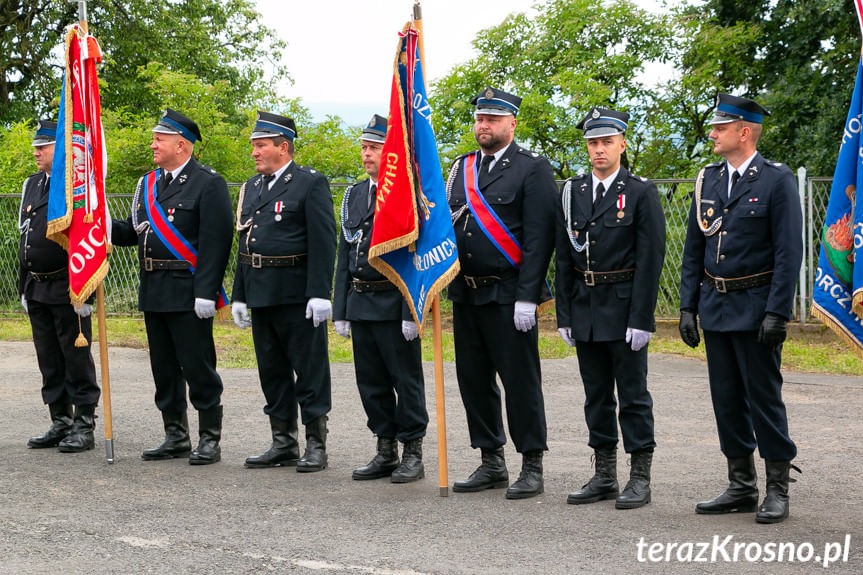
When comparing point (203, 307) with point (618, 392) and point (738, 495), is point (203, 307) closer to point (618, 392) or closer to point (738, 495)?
point (618, 392)

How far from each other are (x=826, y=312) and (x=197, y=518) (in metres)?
3.25

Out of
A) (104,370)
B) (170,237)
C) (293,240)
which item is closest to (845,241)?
(293,240)

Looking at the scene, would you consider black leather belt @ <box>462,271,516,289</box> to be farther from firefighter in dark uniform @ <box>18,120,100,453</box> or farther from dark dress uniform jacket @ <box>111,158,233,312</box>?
firefighter in dark uniform @ <box>18,120,100,453</box>

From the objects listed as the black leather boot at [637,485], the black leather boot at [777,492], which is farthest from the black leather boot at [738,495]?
the black leather boot at [637,485]

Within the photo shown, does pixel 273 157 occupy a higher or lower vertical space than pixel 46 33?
lower

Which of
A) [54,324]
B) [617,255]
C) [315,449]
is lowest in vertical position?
[315,449]

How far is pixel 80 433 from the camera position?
738cm

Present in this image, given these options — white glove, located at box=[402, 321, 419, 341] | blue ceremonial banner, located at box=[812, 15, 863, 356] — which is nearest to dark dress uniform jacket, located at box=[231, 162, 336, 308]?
white glove, located at box=[402, 321, 419, 341]

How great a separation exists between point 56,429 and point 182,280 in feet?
5.15

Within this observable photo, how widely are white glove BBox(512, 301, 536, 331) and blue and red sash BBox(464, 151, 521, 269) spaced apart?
25 centimetres

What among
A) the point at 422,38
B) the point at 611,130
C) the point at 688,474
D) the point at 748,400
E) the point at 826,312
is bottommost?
the point at 688,474

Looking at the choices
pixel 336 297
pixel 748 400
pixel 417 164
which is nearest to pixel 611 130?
pixel 417 164

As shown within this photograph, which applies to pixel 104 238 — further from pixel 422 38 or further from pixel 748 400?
pixel 748 400

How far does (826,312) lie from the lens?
5176mm
